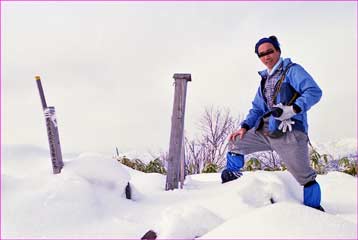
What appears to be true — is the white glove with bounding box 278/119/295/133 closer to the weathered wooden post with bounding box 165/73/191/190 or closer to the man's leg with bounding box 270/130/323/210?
the man's leg with bounding box 270/130/323/210

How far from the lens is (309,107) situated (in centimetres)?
321

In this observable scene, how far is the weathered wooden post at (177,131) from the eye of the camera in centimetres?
382

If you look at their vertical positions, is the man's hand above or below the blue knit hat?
below

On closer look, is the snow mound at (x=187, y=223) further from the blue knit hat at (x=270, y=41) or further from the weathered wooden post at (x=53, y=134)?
the blue knit hat at (x=270, y=41)

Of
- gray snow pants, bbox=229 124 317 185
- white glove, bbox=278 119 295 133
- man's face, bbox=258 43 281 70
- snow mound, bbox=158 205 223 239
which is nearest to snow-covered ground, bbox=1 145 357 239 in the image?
snow mound, bbox=158 205 223 239

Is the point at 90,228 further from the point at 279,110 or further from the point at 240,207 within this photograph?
the point at 279,110

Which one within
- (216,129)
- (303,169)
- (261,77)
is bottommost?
(216,129)

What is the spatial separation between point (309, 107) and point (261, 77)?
0.63m

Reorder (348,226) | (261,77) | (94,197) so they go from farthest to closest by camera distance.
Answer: (261,77)
(94,197)
(348,226)

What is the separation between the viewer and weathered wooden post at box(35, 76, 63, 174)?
3.05m

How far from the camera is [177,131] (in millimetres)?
3854

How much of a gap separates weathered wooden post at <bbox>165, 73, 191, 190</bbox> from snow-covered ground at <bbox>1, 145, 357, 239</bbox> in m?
0.19

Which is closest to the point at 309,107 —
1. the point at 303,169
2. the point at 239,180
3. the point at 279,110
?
the point at 279,110

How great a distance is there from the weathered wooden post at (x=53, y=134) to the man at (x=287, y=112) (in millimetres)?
1799
